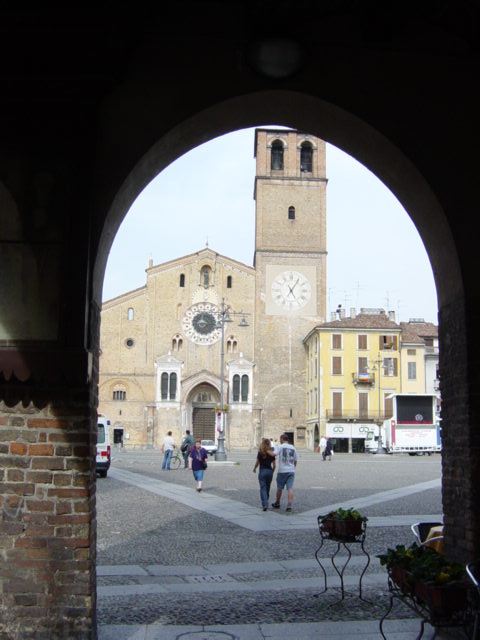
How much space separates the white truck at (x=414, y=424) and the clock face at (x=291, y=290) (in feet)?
42.4

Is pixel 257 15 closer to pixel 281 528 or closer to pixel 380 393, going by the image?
pixel 281 528

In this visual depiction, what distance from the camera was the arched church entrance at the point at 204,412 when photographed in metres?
53.5

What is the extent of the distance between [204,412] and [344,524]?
1889 inches

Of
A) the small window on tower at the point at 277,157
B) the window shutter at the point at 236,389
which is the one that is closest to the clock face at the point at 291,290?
the window shutter at the point at 236,389

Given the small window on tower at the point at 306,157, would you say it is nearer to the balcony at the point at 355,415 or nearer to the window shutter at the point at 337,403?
the window shutter at the point at 337,403

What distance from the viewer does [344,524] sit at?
6133 mm

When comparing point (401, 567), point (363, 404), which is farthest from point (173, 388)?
point (401, 567)

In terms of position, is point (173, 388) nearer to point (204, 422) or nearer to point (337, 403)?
point (204, 422)

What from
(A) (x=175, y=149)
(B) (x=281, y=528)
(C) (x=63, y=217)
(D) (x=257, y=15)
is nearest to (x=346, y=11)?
(D) (x=257, y=15)

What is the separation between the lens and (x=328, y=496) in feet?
53.3

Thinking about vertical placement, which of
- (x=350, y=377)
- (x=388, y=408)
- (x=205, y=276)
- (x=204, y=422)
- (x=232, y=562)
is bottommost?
(x=232, y=562)

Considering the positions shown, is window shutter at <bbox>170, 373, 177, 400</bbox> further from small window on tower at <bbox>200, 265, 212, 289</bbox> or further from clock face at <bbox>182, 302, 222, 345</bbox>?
small window on tower at <bbox>200, 265, 212, 289</bbox>

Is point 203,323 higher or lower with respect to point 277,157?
lower

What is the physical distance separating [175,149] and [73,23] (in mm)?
1160
